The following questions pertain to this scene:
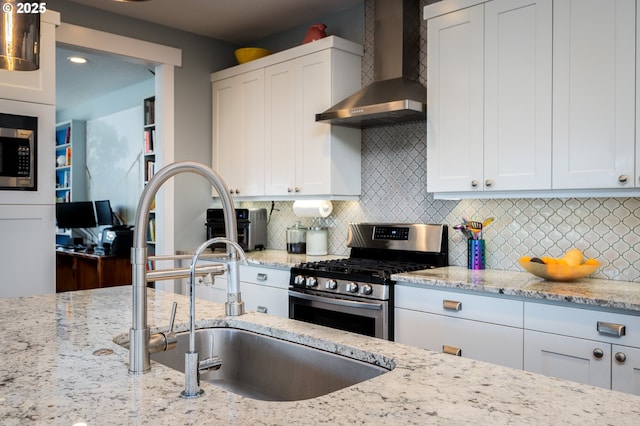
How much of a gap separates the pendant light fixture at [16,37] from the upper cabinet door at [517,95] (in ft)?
7.04

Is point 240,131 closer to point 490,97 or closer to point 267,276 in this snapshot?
point 267,276

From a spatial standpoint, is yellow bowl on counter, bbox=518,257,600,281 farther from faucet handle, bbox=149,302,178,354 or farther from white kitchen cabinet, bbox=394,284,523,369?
faucet handle, bbox=149,302,178,354

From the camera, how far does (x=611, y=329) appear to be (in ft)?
6.77

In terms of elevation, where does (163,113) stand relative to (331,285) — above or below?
above

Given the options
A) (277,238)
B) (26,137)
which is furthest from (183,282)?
(26,137)

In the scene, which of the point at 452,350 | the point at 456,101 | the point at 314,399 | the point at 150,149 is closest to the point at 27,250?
the point at 150,149

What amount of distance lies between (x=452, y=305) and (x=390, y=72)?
63.0 inches

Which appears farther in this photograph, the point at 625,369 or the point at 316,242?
the point at 316,242

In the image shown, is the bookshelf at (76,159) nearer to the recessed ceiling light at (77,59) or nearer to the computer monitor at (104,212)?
the computer monitor at (104,212)

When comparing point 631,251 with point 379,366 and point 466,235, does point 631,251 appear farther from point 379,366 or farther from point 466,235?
point 379,366

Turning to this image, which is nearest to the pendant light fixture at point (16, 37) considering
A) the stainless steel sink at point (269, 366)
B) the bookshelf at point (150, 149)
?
the stainless steel sink at point (269, 366)

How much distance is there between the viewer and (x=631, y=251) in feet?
8.54

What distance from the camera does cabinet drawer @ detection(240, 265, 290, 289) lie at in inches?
134

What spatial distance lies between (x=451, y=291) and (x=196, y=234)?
102 inches
